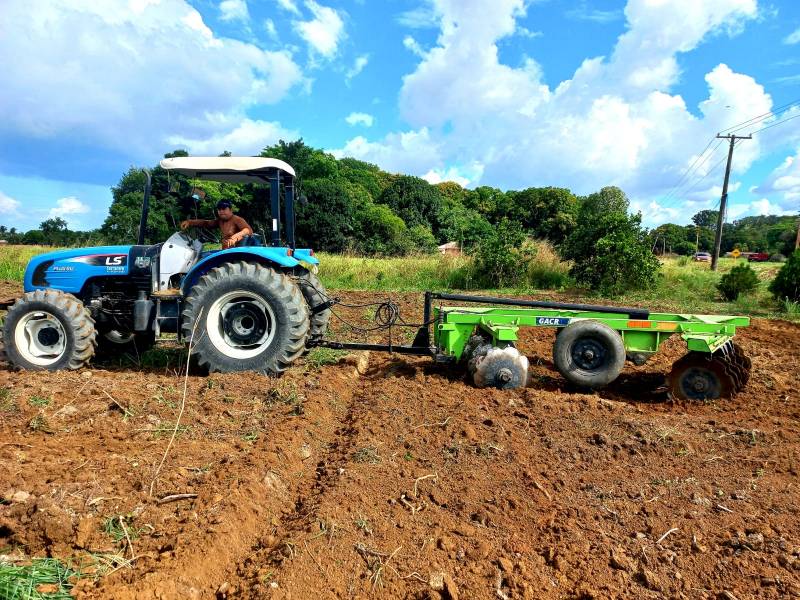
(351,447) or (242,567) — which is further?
(351,447)

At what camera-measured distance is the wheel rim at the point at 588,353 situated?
522 centimetres

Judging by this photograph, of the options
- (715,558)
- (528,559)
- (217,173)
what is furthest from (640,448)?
(217,173)

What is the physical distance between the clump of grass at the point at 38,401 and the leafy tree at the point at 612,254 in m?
12.5

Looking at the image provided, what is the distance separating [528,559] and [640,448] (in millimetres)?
1711

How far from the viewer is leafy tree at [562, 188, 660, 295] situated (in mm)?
13734

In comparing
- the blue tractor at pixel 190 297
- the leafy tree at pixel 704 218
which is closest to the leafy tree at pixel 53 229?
the blue tractor at pixel 190 297

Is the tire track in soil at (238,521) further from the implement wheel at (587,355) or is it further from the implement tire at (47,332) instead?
the implement tire at (47,332)

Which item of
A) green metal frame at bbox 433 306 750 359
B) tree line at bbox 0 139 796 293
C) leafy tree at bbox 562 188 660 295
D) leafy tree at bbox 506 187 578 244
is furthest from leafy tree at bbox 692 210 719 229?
green metal frame at bbox 433 306 750 359

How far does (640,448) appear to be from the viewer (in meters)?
3.89

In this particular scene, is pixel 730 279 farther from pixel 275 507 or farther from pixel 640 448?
pixel 275 507

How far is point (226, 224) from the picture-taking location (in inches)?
237

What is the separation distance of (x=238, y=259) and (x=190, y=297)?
2.02ft

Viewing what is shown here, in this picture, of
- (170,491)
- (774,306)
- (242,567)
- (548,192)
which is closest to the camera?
(242,567)

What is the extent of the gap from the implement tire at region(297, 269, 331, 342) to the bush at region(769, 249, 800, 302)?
1108 centimetres
